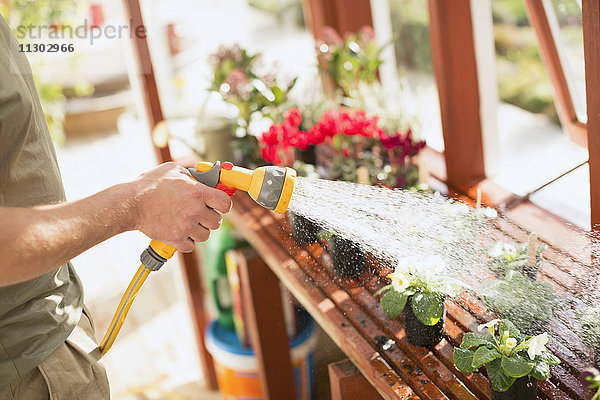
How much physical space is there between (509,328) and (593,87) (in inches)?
22.5

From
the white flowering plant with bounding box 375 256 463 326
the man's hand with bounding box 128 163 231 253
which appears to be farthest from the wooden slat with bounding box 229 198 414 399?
the man's hand with bounding box 128 163 231 253

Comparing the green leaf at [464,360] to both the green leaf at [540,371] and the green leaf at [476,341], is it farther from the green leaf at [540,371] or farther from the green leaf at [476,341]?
the green leaf at [540,371]

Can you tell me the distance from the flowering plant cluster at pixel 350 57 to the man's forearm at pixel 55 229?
144cm

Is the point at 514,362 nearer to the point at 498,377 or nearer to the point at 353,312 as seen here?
the point at 498,377

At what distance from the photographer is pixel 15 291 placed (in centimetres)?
123

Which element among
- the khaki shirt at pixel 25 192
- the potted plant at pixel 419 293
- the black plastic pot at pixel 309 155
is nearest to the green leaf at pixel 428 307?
the potted plant at pixel 419 293

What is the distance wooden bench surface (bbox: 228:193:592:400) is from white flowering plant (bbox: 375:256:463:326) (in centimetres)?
9

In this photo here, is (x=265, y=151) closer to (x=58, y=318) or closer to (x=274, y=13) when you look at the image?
(x=58, y=318)

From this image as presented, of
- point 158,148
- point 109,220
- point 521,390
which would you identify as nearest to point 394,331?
point 521,390

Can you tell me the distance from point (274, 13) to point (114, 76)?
4.16m

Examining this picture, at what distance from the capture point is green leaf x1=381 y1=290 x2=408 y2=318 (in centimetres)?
141

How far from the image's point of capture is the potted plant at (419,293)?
4.50 feet

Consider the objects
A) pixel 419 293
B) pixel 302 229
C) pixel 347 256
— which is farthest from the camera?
pixel 302 229

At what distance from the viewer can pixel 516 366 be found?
1.14 metres
